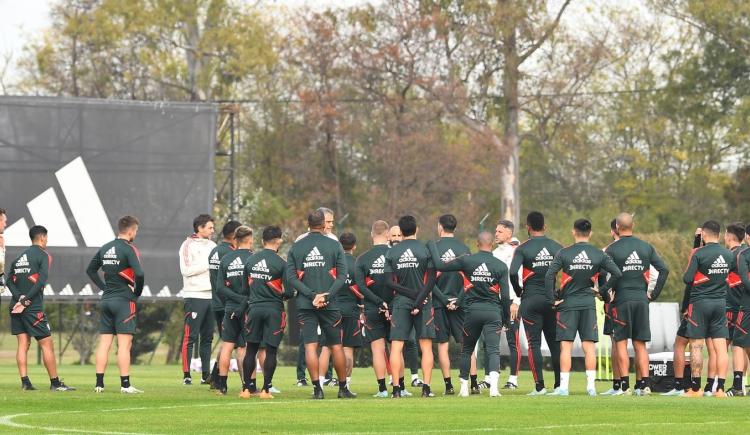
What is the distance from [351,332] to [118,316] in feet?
9.05

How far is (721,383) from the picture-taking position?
58.6 ft

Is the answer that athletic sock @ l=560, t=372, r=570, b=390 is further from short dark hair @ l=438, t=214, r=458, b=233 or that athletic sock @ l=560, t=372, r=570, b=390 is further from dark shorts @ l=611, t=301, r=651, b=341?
short dark hair @ l=438, t=214, r=458, b=233

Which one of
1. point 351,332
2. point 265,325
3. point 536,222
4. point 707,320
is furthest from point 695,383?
point 265,325

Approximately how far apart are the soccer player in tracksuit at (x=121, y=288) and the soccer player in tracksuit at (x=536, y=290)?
176 inches

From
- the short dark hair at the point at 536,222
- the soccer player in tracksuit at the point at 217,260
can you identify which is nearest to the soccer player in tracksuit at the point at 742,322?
the short dark hair at the point at 536,222

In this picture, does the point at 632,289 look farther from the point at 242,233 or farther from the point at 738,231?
the point at 242,233

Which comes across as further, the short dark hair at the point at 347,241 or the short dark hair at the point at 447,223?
the short dark hair at the point at 347,241

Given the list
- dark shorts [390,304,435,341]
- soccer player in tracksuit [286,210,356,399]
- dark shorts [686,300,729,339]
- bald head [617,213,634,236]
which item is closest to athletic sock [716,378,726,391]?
dark shorts [686,300,729,339]

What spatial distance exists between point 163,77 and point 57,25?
155 inches

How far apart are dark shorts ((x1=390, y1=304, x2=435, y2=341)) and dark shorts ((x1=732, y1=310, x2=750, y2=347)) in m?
3.68

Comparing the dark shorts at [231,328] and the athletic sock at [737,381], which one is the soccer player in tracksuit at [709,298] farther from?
the dark shorts at [231,328]

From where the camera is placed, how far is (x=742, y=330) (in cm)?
1830

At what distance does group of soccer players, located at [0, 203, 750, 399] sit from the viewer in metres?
17.2

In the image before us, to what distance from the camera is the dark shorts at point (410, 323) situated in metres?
17.5
